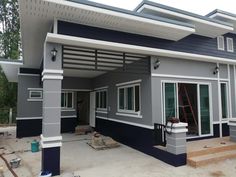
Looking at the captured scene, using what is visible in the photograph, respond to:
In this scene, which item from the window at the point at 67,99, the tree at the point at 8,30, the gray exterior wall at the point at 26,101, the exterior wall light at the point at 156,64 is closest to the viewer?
the exterior wall light at the point at 156,64

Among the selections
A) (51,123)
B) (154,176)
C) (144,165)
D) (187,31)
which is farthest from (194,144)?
(51,123)

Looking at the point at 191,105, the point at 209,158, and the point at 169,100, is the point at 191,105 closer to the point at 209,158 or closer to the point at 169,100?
the point at 169,100

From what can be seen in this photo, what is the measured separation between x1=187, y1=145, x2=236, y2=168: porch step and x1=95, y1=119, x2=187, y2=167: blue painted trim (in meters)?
0.24

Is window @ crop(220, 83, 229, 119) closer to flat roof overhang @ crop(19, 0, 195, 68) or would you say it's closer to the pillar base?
flat roof overhang @ crop(19, 0, 195, 68)

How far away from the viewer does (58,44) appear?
424 cm

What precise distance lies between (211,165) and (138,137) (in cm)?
215

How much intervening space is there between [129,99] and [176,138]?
2.47m

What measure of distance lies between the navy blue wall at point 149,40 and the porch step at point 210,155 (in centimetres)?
305

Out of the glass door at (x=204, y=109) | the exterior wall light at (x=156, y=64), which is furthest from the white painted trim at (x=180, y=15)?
the glass door at (x=204, y=109)

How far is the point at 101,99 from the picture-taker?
30.5 feet

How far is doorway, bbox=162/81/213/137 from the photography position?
Answer: 568 cm

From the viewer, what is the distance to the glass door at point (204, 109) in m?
6.27

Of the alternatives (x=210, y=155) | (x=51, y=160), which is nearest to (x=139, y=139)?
(x=210, y=155)

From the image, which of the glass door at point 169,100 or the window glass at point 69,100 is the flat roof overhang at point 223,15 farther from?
the window glass at point 69,100
